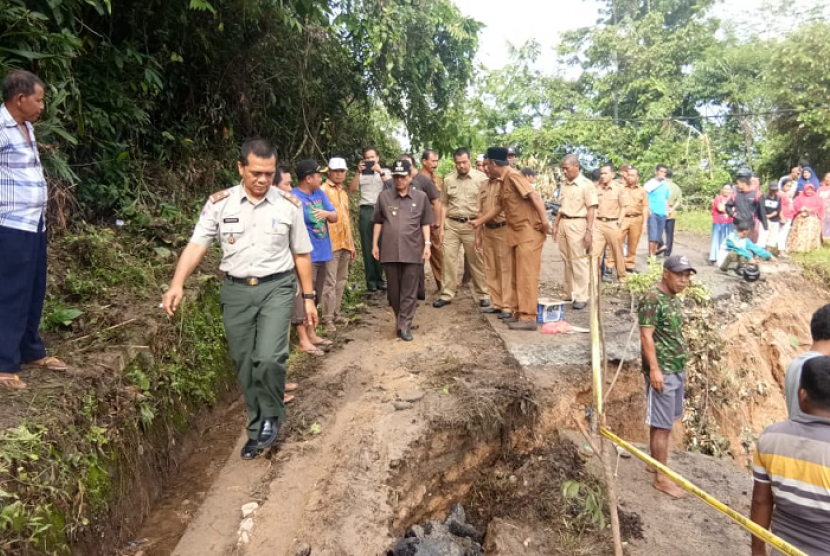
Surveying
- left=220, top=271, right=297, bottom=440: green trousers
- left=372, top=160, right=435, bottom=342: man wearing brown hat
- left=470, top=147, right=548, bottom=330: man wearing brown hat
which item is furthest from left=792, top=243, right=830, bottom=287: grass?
left=220, top=271, right=297, bottom=440: green trousers

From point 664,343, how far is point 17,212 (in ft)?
14.6

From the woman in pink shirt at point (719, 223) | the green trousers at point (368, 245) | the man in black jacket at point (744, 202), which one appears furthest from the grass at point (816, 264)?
the green trousers at point (368, 245)

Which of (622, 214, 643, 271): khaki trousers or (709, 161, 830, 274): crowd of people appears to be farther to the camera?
(709, 161, 830, 274): crowd of people

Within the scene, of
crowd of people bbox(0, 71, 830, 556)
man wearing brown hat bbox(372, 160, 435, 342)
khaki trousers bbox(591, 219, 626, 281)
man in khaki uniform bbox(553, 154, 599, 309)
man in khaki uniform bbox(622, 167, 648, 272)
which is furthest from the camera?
man in khaki uniform bbox(622, 167, 648, 272)

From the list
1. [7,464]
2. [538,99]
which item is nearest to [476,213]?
[7,464]

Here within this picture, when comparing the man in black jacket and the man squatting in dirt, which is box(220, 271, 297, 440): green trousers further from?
the man in black jacket

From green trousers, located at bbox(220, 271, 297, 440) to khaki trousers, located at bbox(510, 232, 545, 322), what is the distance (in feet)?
10.2

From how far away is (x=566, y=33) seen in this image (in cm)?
2603

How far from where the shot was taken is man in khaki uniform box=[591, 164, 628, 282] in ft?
28.2

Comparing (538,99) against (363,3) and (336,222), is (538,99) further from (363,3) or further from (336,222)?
(336,222)

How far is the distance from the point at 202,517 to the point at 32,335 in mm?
1580

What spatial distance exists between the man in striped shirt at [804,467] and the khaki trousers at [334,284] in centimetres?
457

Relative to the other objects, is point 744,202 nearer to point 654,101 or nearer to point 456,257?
point 456,257

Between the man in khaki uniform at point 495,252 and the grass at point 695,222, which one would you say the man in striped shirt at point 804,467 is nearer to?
the man in khaki uniform at point 495,252
